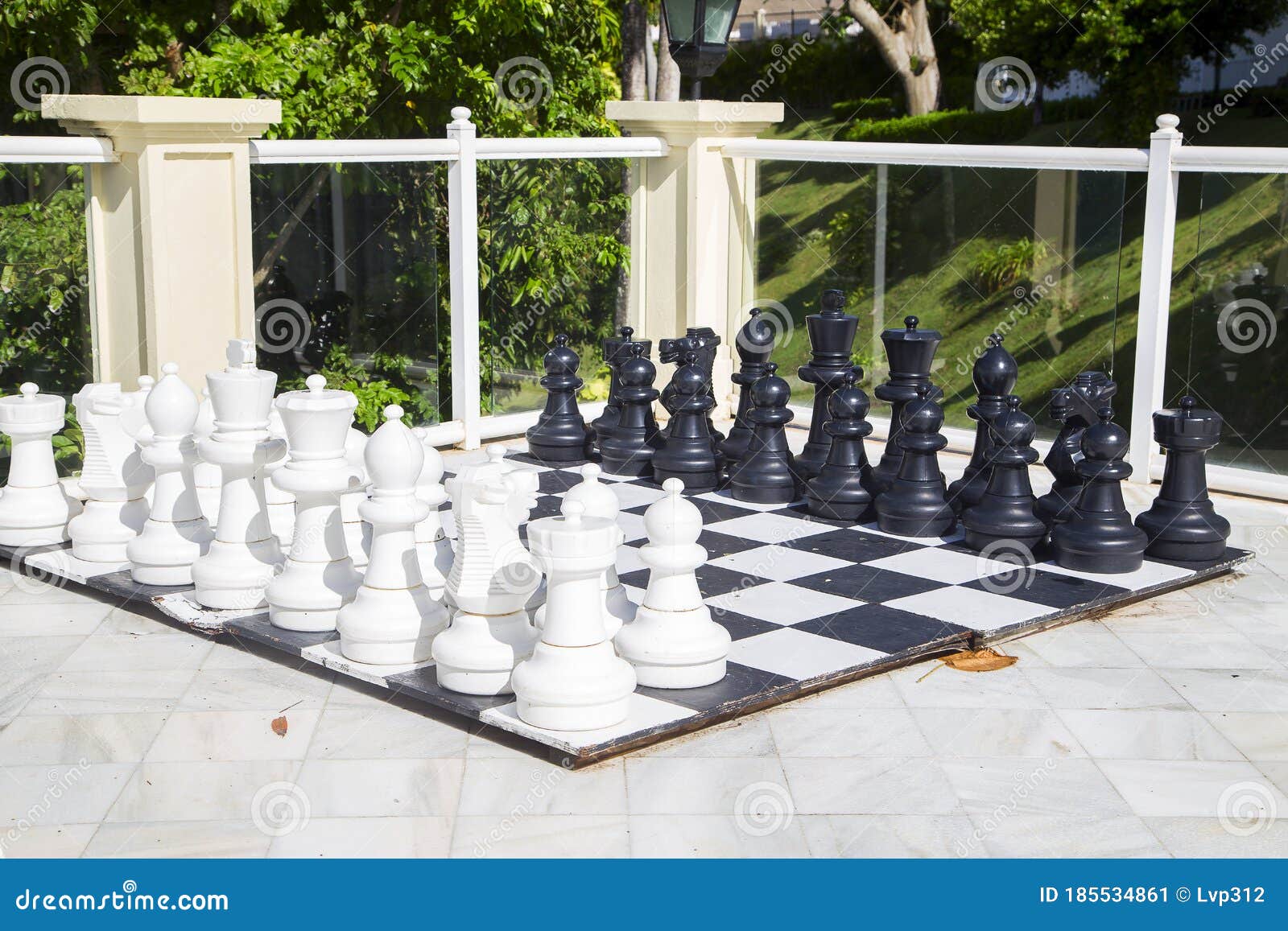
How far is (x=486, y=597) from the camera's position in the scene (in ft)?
10.4

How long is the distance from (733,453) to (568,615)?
2.24 meters

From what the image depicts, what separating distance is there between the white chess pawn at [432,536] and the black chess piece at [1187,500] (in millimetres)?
1992

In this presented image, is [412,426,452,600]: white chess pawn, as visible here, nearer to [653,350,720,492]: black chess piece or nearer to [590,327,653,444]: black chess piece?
[653,350,720,492]: black chess piece

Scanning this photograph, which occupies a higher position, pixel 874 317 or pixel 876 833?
pixel 874 317

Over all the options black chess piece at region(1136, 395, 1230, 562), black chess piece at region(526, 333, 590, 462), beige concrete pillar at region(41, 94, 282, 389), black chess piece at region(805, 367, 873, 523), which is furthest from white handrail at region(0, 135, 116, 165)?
black chess piece at region(1136, 395, 1230, 562)

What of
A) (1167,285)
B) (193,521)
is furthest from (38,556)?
(1167,285)

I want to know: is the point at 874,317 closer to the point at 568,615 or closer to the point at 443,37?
the point at 443,37

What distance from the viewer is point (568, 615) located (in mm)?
2979

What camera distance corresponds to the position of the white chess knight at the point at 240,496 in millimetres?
3732

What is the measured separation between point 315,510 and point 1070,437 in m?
2.16

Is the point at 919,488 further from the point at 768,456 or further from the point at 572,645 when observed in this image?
the point at 572,645

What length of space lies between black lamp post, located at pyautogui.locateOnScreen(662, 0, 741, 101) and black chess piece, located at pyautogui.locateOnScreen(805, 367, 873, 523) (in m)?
1.59

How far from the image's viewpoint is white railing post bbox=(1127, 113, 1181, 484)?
527 cm

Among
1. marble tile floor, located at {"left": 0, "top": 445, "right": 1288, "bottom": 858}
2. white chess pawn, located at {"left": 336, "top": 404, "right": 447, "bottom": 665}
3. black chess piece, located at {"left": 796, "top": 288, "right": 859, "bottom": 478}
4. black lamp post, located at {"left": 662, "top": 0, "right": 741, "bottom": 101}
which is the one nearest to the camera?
marble tile floor, located at {"left": 0, "top": 445, "right": 1288, "bottom": 858}
